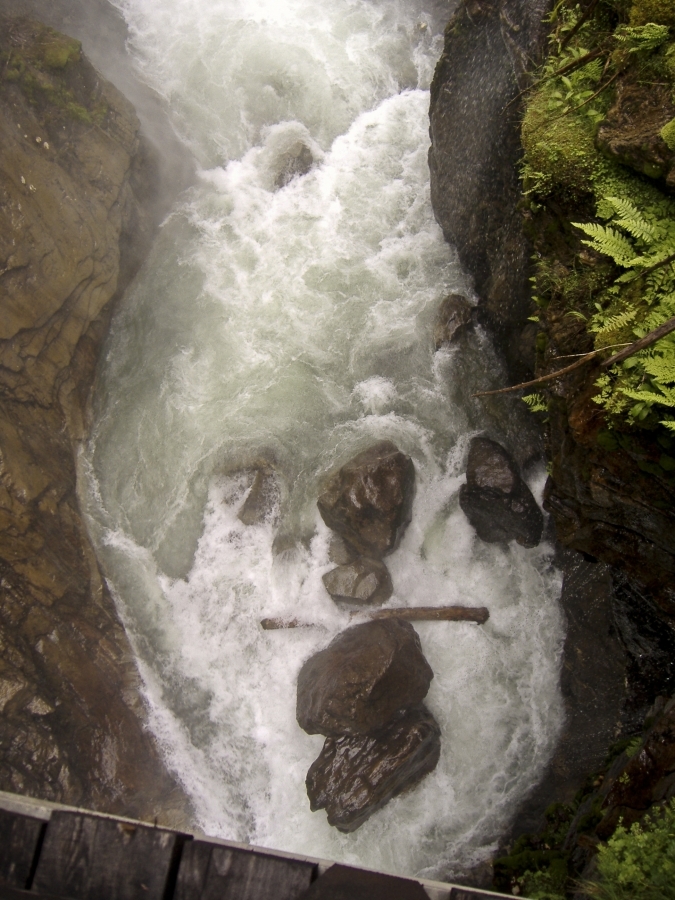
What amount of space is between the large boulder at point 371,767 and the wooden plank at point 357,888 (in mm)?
5723

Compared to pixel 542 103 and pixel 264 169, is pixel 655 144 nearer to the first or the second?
pixel 542 103

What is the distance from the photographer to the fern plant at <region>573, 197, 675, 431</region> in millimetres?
4344

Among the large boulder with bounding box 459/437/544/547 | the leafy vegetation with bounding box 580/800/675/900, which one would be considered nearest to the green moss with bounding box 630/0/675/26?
the large boulder with bounding box 459/437/544/547

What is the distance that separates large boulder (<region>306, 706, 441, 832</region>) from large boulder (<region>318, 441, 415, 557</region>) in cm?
275

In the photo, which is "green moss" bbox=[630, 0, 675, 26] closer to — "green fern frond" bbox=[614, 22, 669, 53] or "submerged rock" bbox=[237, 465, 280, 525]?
"green fern frond" bbox=[614, 22, 669, 53]

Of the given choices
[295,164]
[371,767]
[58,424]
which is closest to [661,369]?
[371,767]

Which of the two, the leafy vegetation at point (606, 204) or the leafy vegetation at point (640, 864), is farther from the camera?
the leafy vegetation at point (606, 204)

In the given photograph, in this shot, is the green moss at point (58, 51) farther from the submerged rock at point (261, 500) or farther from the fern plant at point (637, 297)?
the fern plant at point (637, 297)

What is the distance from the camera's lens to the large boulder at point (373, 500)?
896cm

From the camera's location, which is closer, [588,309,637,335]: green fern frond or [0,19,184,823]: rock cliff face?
[588,309,637,335]: green fern frond

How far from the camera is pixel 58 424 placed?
33.1 ft

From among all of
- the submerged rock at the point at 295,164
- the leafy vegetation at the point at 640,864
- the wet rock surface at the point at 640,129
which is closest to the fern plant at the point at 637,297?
the wet rock surface at the point at 640,129

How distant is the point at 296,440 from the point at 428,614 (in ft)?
12.8

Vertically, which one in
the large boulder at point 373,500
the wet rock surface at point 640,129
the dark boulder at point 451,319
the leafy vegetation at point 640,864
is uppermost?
the wet rock surface at point 640,129
